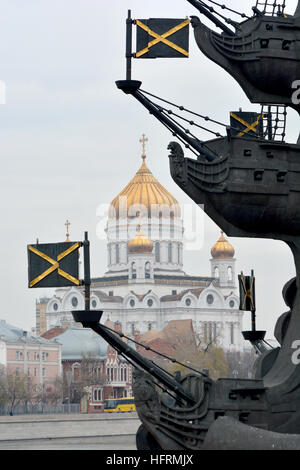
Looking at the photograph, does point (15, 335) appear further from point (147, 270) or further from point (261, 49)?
point (261, 49)

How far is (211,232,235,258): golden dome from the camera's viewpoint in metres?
177

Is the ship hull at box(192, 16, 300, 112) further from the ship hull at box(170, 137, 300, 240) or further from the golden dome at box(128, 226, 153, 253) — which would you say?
the golden dome at box(128, 226, 153, 253)

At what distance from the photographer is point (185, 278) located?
18862 centimetres

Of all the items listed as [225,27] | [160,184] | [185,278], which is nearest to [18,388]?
[225,27]

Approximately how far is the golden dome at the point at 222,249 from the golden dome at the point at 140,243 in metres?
7.95

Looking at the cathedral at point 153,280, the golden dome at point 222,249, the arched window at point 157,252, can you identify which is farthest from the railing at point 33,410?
the arched window at point 157,252

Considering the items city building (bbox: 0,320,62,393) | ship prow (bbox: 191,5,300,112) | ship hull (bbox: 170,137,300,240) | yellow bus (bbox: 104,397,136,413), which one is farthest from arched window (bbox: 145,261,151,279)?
ship hull (bbox: 170,137,300,240)

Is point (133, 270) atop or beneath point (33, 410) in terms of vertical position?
atop

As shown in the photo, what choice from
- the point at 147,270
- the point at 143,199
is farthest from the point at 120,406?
the point at 147,270

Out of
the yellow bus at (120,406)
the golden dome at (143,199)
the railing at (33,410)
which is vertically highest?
the golden dome at (143,199)

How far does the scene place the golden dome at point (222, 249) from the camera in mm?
177375

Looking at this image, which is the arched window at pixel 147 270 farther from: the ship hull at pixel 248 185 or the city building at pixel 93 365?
the ship hull at pixel 248 185

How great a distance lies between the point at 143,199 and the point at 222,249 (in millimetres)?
Answer: 11971

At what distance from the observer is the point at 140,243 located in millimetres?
174250
